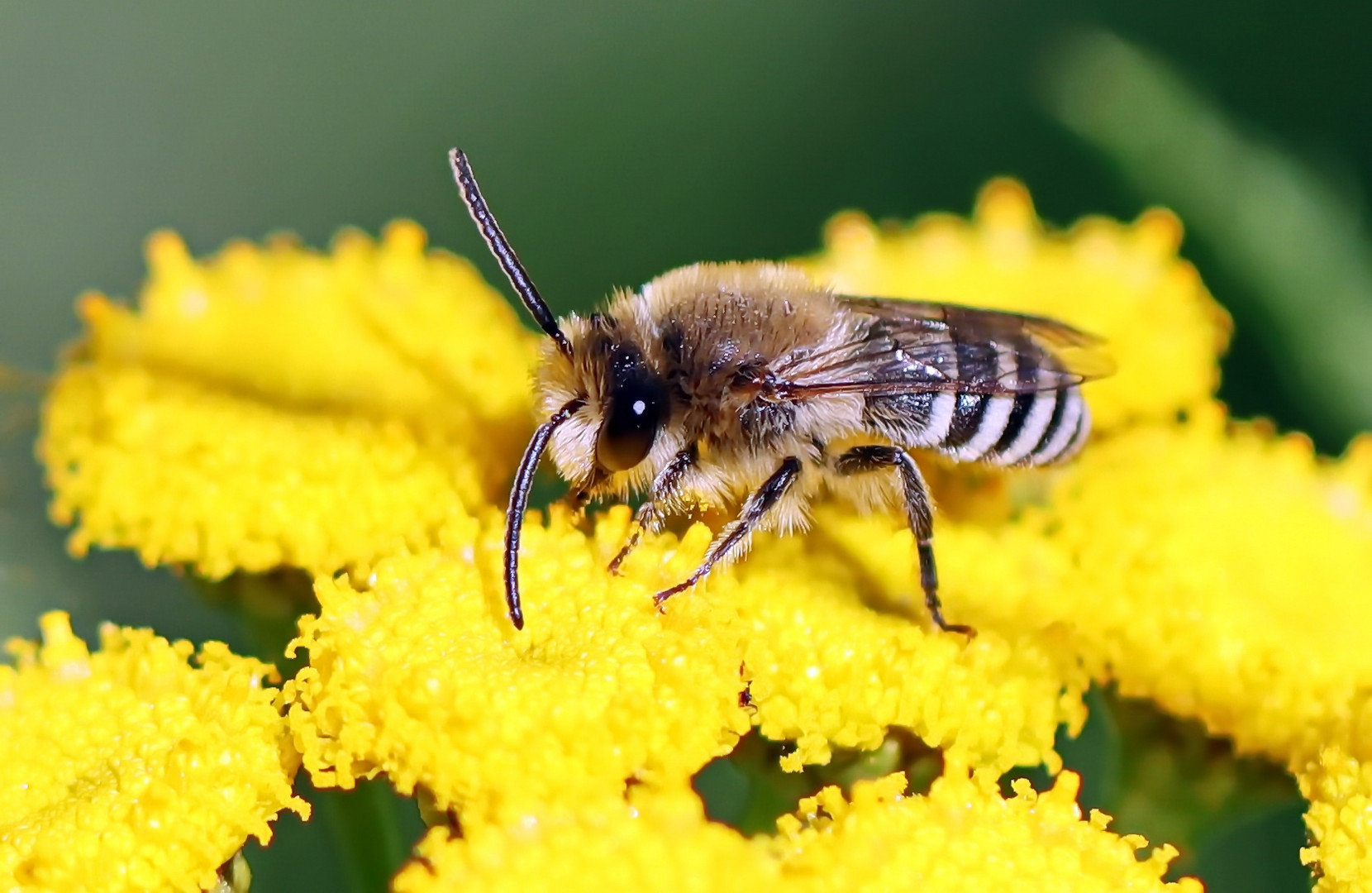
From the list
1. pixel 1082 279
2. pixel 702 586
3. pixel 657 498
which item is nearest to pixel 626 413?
pixel 657 498

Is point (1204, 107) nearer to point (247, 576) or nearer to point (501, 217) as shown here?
point (247, 576)

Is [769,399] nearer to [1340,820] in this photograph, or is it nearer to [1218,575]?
[1218,575]

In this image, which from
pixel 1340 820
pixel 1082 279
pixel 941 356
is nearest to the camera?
pixel 1340 820

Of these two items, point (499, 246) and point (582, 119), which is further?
point (582, 119)

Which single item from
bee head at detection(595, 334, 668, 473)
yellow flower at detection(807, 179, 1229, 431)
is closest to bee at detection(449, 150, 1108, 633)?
bee head at detection(595, 334, 668, 473)

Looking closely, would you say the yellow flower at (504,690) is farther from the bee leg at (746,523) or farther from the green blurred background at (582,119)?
the green blurred background at (582,119)

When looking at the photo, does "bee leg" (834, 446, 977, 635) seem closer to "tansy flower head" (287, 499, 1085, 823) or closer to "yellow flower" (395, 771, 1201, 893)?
"tansy flower head" (287, 499, 1085, 823)

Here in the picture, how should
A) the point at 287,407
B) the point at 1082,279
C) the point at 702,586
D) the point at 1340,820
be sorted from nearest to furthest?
the point at 1340,820, the point at 702,586, the point at 287,407, the point at 1082,279
